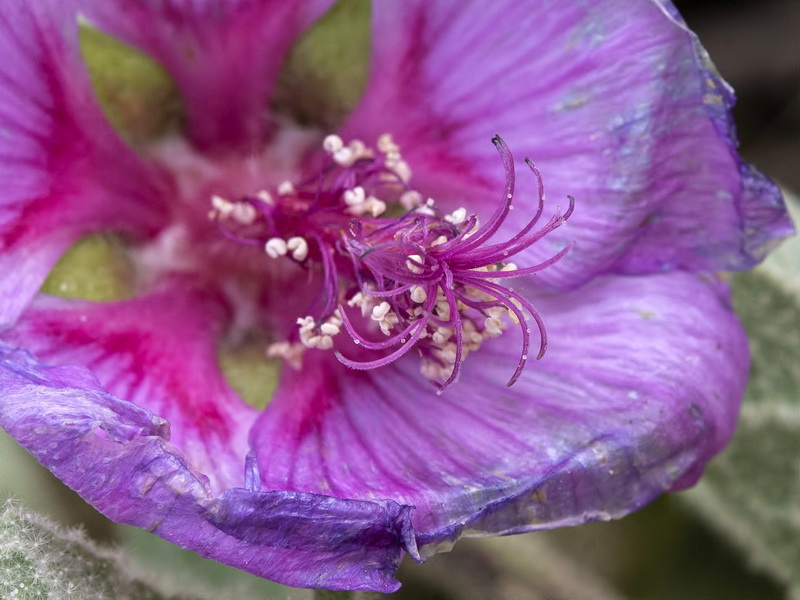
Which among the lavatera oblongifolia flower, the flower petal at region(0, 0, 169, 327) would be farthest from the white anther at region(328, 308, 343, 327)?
the flower petal at region(0, 0, 169, 327)

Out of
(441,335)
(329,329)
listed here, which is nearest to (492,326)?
(441,335)

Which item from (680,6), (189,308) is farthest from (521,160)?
(680,6)

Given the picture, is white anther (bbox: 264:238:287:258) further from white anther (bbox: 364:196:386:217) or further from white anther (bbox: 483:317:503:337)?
white anther (bbox: 483:317:503:337)

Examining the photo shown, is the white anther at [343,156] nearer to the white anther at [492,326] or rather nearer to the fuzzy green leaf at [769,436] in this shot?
the white anther at [492,326]

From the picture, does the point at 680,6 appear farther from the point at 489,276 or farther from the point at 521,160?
the point at 489,276

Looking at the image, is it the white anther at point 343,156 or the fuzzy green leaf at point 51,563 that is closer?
the fuzzy green leaf at point 51,563

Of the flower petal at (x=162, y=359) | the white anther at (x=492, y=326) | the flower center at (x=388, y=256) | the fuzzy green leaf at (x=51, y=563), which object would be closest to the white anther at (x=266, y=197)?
the flower center at (x=388, y=256)
